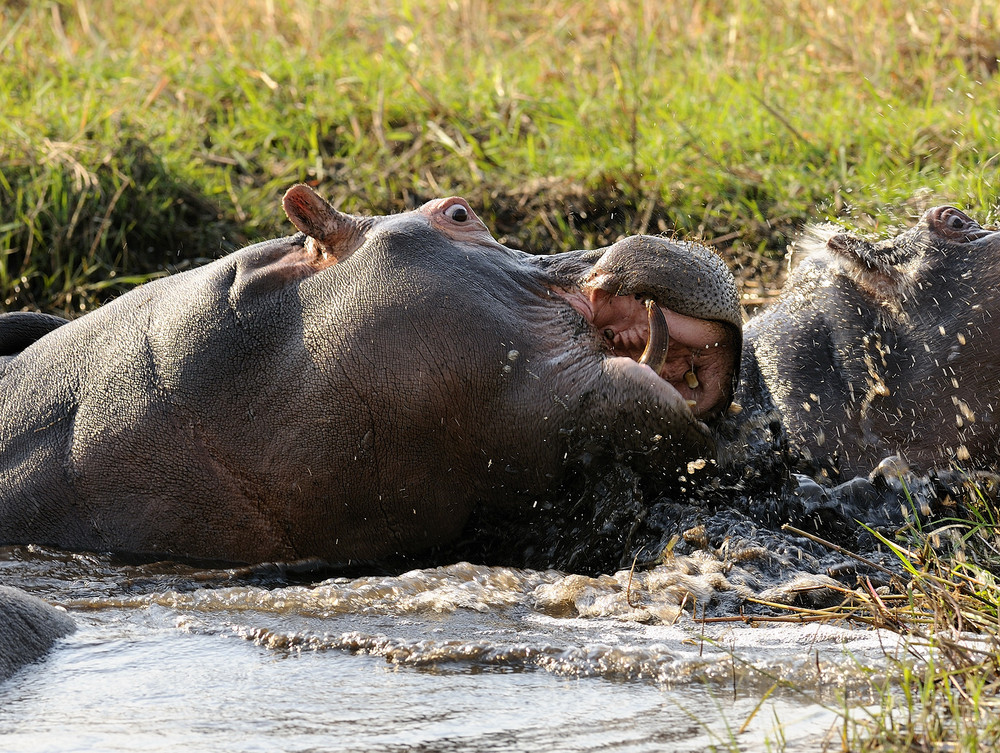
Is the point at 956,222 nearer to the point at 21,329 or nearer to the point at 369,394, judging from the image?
the point at 369,394

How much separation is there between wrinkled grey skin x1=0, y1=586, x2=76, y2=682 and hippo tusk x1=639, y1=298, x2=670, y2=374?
4.81ft

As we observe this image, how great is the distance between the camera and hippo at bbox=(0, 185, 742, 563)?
334 cm

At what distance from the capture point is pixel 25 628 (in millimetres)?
2811

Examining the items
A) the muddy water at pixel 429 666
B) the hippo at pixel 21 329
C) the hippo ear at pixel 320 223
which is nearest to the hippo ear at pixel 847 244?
the muddy water at pixel 429 666

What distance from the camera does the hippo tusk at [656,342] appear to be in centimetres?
337

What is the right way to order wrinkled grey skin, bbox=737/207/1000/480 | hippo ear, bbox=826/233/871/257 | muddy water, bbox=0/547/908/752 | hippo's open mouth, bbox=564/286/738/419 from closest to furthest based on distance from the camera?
muddy water, bbox=0/547/908/752 → hippo's open mouth, bbox=564/286/738/419 → wrinkled grey skin, bbox=737/207/1000/480 → hippo ear, bbox=826/233/871/257

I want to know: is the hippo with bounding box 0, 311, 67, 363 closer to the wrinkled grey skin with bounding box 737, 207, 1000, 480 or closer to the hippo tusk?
the hippo tusk

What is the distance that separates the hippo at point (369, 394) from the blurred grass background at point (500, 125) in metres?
1.77

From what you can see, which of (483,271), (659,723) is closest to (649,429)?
(483,271)

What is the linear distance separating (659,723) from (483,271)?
4.82ft

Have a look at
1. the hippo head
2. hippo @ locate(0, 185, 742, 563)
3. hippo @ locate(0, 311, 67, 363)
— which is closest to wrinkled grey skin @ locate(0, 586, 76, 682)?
hippo @ locate(0, 185, 742, 563)

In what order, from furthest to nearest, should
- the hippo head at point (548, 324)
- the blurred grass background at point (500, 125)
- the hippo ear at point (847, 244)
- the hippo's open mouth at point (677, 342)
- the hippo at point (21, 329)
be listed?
1. the blurred grass background at point (500, 125)
2. the hippo at point (21, 329)
3. the hippo ear at point (847, 244)
4. the hippo's open mouth at point (677, 342)
5. the hippo head at point (548, 324)

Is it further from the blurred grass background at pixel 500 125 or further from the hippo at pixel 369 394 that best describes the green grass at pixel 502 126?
the hippo at pixel 369 394

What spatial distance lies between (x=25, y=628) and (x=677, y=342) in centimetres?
167
